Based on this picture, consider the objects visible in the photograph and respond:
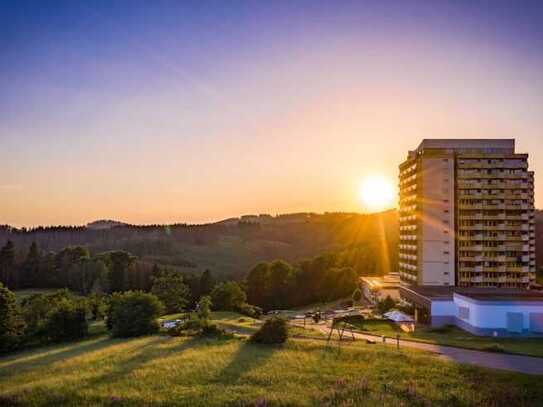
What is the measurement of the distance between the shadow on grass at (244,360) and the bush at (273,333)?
69 cm

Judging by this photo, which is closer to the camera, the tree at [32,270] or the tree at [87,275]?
the tree at [87,275]

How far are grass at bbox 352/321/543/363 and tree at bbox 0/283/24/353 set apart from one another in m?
33.1

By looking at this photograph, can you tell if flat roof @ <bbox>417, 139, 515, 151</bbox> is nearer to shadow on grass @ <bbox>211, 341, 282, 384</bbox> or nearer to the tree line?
the tree line

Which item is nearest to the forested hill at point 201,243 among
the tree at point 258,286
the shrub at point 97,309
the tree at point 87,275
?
the tree at point 87,275

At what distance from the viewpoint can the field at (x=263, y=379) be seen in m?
19.2

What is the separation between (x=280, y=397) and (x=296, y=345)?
1180 centimetres

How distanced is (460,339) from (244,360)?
64.8ft

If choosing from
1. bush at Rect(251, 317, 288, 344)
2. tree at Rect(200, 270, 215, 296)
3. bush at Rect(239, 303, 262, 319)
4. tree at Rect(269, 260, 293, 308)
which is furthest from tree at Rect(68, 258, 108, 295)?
bush at Rect(251, 317, 288, 344)

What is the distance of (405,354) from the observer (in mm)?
26516

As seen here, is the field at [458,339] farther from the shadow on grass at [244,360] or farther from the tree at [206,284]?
the tree at [206,284]

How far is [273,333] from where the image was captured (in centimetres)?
3188

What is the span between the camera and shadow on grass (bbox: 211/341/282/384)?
2259 cm

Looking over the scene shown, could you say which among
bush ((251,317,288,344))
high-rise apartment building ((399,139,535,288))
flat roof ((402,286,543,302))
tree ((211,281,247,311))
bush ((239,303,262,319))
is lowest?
bush ((239,303,262,319))

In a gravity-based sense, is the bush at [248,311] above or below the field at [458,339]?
below
